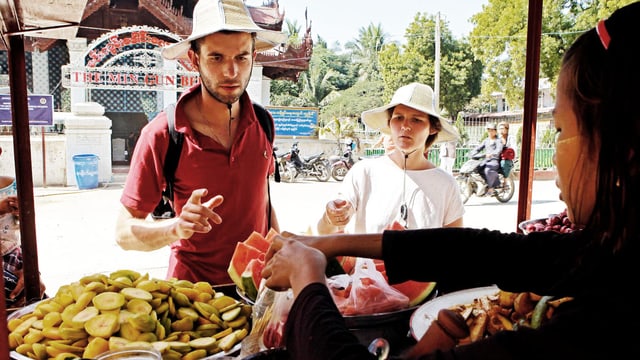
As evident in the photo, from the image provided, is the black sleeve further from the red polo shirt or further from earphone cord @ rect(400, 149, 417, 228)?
earphone cord @ rect(400, 149, 417, 228)

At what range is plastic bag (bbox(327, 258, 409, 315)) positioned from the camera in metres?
1.20

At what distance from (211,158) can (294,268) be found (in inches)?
45.6

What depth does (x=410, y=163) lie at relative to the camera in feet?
8.46

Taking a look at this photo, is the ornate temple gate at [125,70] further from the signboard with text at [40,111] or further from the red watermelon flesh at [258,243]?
the red watermelon flesh at [258,243]

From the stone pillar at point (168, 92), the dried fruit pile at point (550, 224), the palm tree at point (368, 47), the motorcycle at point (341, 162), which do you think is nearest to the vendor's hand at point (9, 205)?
the dried fruit pile at point (550, 224)

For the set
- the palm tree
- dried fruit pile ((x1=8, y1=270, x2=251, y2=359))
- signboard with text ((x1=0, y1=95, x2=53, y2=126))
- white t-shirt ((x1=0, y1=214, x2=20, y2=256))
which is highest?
the palm tree

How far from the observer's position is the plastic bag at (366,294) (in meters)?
1.20

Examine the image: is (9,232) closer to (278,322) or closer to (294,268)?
(278,322)

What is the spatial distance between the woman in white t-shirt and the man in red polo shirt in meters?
0.60

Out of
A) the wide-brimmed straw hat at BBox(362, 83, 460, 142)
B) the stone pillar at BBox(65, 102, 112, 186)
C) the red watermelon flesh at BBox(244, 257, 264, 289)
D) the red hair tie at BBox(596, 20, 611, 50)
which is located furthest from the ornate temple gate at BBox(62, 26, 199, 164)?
the red hair tie at BBox(596, 20, 611, 50)

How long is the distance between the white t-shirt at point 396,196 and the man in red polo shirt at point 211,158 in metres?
0.62

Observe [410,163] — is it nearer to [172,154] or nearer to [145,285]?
[172,154]

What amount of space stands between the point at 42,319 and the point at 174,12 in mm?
13453

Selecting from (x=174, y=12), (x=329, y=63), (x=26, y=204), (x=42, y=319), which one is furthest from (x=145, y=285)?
(x=329, y=63)
